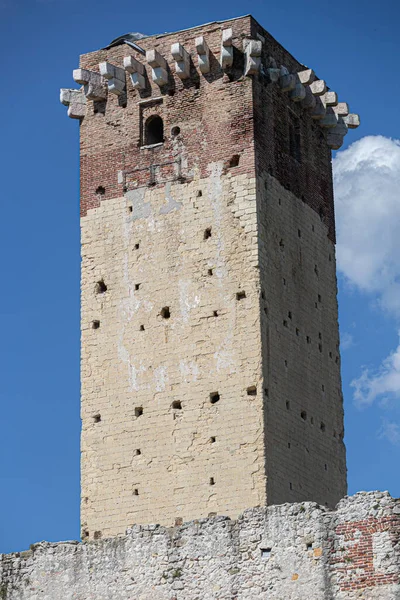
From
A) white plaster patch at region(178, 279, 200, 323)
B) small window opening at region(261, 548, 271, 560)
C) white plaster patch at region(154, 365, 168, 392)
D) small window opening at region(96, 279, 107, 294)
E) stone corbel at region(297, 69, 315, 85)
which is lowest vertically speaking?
small window opening at region(261, 548, 271, 560)

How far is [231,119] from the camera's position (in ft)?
145

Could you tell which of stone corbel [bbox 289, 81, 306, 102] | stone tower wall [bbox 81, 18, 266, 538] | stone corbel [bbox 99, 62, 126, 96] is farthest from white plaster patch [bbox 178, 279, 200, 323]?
stone corbel [bbox 289, 81, 306, 102]

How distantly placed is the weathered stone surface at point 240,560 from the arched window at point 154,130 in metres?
11.4

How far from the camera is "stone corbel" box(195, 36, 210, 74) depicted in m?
44.6

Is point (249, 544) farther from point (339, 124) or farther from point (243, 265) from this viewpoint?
point (339, 124)

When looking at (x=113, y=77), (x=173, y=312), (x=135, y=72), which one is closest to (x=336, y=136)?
(x=135, y=72)

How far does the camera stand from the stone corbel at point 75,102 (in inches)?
1839

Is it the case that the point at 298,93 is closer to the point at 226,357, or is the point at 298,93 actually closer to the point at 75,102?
the point at 75,102

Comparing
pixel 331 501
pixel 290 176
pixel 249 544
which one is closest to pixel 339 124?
pixel 290 176

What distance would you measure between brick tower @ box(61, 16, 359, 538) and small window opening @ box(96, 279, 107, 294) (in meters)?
0.05

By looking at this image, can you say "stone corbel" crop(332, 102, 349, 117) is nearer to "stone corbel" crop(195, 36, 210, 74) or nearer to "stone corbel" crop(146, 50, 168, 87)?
"stone corbel" crop(195, 36, 210, 74)

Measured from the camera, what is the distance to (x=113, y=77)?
151 feet

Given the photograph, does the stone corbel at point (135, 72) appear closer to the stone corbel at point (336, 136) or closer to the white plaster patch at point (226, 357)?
the stone corbel at point (336, 136)

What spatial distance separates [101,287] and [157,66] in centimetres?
547
